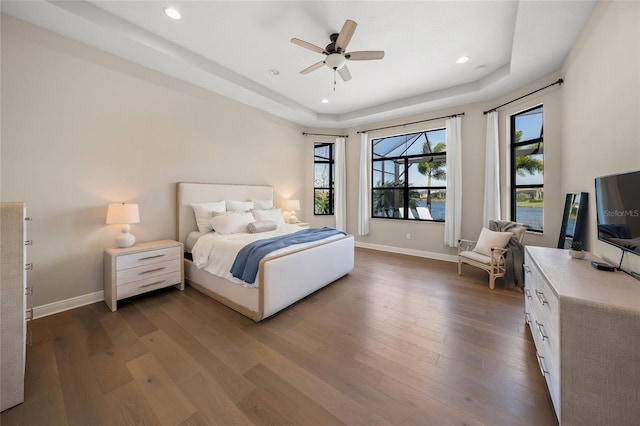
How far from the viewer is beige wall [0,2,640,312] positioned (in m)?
1.96

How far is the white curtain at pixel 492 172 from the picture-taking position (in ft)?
12.6

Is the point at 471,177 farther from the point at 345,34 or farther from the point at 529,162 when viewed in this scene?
the point at 345,34

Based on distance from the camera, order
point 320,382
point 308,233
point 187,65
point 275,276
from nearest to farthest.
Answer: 1. point 320,382
2. point 275,276
3. point 187,65
4. point 308,233

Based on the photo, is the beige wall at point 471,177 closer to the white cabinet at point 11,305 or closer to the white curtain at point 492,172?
the white curtain at point 492,172

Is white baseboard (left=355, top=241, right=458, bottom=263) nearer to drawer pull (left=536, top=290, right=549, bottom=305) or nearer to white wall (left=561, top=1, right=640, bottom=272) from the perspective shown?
white wall (left=561, top=1, right=640, bottom=272)

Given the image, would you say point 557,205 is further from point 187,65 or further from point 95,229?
point 95,229

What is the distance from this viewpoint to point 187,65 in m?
3.02

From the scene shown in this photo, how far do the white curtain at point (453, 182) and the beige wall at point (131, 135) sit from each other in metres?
0.59

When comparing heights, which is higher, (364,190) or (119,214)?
(364,190)

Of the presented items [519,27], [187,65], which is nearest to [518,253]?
[519,27]

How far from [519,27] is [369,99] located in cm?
241

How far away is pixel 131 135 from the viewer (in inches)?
116

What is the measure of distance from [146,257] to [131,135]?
1578 millimetres

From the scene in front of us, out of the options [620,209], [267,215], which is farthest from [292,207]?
[620,209]
